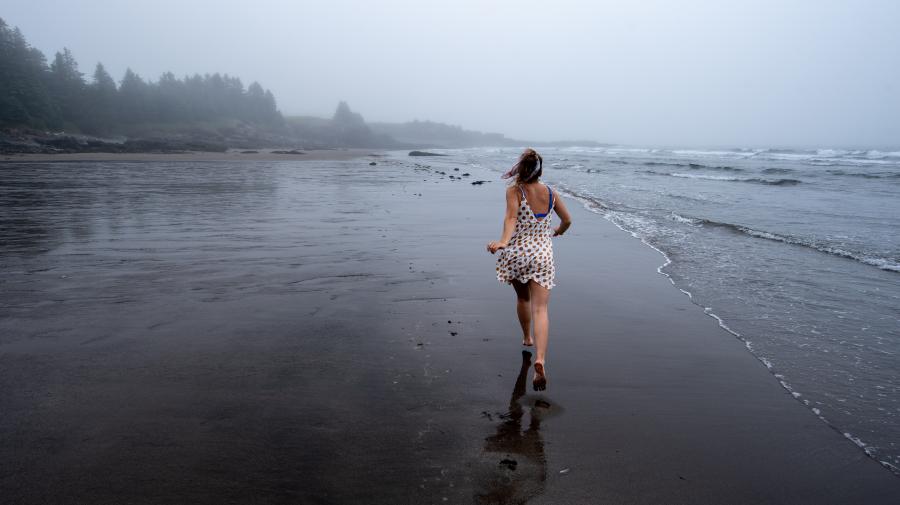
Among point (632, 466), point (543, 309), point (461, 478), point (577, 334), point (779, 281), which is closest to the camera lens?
point (461, 478)

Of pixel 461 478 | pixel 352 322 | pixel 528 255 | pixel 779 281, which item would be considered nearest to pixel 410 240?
pixel 352 322

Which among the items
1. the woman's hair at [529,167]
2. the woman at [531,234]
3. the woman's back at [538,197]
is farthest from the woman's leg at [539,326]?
the woman's hair at [529,167]

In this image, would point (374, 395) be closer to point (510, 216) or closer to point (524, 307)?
point (524, 307)

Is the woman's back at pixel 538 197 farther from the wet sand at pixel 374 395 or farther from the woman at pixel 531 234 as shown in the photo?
the wet sand at pixel 374 395

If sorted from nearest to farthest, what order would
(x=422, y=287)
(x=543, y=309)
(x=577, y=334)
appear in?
(x=543, y=309), (x=577, y=334), (x=422, y=287)

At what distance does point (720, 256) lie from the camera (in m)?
8.93

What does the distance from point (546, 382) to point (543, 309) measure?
2.16ft

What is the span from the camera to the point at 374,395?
362 centimetres

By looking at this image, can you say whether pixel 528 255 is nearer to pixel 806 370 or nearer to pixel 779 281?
pixel 806 370

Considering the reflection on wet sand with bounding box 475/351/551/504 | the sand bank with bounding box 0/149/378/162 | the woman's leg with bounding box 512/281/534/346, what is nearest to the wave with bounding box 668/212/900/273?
the woman's leg with bounding box 512/281/534/346

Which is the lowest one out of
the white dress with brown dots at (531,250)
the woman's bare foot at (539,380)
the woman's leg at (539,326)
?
the woman's bare foot at (539,380)

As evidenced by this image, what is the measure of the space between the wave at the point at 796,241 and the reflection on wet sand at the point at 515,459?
26.7 ft

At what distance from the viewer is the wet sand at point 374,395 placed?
2.72 metres

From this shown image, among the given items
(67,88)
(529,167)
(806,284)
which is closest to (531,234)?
(529,167)
